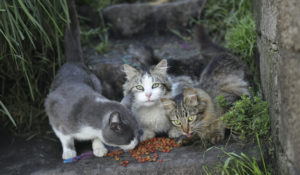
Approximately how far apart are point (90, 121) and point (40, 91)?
4.54 ft

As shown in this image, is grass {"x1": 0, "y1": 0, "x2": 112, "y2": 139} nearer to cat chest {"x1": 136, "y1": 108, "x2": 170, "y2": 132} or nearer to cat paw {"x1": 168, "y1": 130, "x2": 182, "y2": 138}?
cat chest {"x1": 136, "y1": 108, "x2": 170, "y2": 132}

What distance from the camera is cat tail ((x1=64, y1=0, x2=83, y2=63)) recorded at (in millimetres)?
3742

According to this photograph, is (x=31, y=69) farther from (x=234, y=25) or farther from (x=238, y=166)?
(x=234, y=25)

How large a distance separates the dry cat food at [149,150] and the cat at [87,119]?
82 millimetres

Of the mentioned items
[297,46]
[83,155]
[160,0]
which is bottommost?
[83,155]

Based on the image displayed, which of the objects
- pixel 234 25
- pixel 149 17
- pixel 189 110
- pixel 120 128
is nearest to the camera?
pixel 120 128

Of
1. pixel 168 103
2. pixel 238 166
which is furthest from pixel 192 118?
pixel 238 166

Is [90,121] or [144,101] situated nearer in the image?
[90,121]

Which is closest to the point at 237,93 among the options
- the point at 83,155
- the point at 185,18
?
the point at 83,155

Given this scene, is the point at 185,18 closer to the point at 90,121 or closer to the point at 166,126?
the point at 166,126

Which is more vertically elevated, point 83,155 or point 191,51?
point 191,51

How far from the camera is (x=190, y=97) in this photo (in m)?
2.91

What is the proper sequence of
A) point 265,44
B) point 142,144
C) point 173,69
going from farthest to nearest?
point 173,69
point 142,144
point 265,44

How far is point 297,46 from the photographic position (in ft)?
6.07
